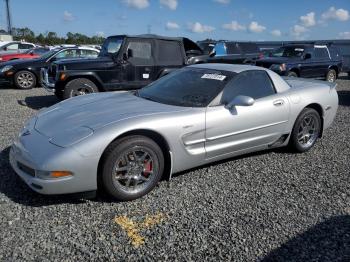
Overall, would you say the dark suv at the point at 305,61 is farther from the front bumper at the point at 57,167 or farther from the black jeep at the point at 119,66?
the front bumper at the point at 57,167

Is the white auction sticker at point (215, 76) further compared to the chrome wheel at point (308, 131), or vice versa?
the chrome wheel at point (308, 131)

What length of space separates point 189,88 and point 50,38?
182 ft

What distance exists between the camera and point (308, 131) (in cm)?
510

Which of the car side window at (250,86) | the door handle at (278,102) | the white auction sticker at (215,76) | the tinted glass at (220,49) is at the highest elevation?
the tinted glass at (220,49)

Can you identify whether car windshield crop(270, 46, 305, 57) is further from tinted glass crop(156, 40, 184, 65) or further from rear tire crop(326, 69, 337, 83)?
tinted glass crop(156, 40, 184, 65)

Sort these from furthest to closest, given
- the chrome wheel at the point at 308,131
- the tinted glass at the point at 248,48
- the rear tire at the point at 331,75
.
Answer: the tinted glass at the point at 248,48
the rear tire at the point at 331,75
the chrome wheel at the point at 308,131

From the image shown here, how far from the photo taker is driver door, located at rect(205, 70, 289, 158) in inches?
155

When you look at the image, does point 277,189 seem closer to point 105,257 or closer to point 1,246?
point 105,257

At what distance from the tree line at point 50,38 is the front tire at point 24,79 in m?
43.5

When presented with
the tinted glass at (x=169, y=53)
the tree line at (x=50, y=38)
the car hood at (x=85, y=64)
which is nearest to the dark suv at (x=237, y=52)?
the tinted glass at (x=169, y=53)

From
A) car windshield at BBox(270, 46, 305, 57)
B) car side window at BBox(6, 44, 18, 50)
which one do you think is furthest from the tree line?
car windshield at BBox(270, 46, 305, 57)

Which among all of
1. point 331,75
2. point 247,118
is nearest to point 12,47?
point 331,75

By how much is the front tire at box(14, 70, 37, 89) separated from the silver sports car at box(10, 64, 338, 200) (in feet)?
24.5

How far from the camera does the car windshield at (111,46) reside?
8370 mm
